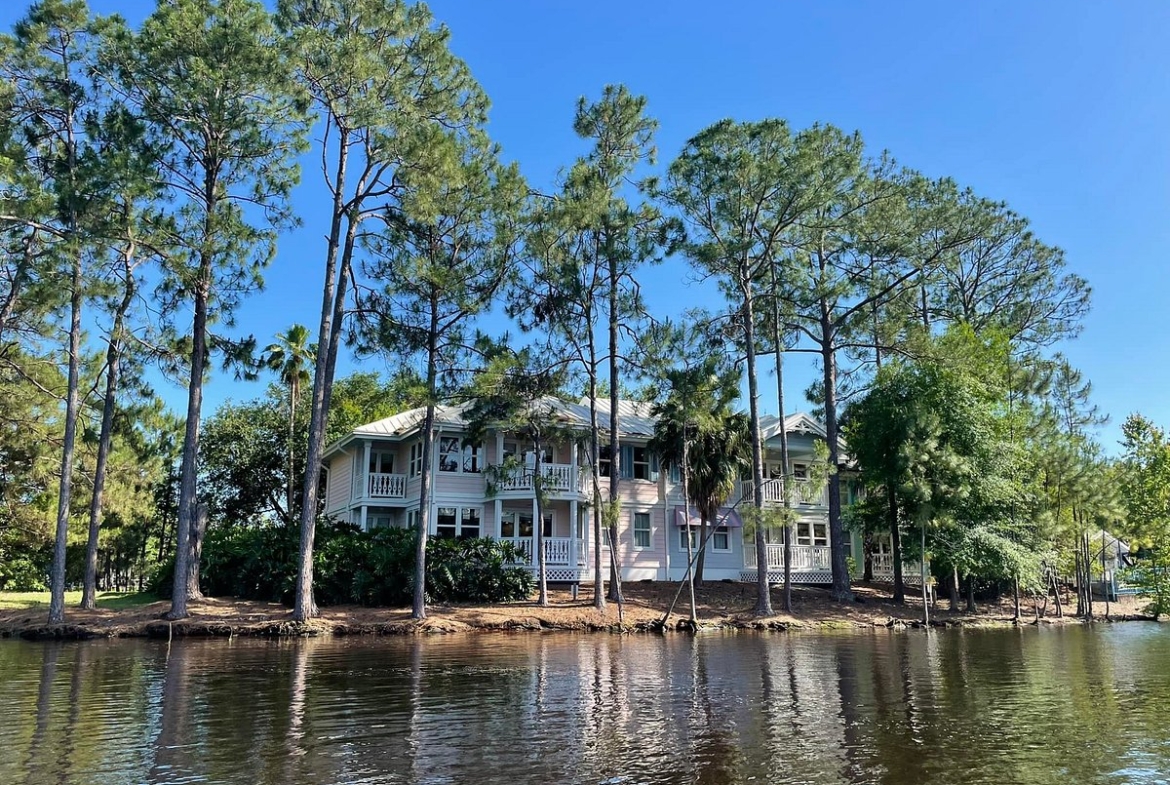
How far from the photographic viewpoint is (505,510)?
111ft

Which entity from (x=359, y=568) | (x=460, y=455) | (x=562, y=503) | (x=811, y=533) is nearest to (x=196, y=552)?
(x=359, y=568)

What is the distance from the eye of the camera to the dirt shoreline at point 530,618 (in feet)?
72.7

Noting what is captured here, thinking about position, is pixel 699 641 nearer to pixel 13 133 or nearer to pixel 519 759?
pixel 519 759

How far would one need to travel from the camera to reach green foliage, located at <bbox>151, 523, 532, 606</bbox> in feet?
88.1

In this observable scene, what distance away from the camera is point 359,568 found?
27.2 meters

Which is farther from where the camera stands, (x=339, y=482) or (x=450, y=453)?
(x=339, y=482)

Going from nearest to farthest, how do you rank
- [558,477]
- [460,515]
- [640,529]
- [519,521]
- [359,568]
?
[359,568] → [558,477] → [460,515] → [519,521] → [640,529]

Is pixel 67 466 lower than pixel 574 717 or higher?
higher

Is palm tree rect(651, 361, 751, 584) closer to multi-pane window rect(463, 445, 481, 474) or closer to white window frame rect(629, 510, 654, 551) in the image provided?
white window frame rect(629, 510, 654, 551)

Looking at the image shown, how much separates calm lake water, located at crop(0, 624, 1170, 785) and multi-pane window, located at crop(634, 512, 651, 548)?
53.6ft

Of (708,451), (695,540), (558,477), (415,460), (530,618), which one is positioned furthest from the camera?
(695,540)

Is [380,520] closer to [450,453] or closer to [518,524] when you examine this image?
[450,453]

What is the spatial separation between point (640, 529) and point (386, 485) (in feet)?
35.7

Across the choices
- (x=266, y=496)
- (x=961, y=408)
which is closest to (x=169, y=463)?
(x=266, y=496)
